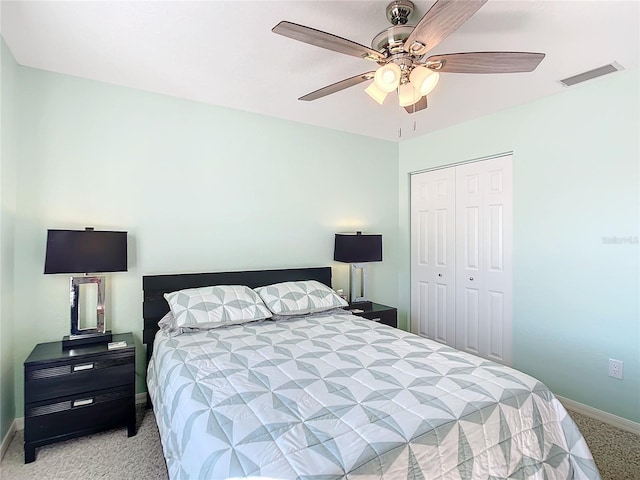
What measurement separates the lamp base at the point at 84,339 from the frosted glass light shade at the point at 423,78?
2551 millimetres

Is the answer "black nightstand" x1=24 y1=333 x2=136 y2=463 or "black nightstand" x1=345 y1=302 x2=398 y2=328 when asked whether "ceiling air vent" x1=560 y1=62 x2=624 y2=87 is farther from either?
"black nightstand" x1=24 y1=333 x2=136 y2=463

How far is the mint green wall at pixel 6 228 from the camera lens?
6.97 ft

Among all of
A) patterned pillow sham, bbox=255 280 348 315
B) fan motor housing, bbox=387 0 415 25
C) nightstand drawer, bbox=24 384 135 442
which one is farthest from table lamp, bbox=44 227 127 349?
fan motor housing, bbox=387 0 415 25

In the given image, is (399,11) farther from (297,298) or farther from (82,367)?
(82,367)

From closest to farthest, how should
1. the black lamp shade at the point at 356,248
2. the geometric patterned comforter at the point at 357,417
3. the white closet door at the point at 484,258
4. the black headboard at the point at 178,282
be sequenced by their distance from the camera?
the geometric patterned comforter at the point at 357,417 < the black headboard at the point at 178,282 < the white closet door at the point at 484,258 < the black lamp shade at the point at 356,248

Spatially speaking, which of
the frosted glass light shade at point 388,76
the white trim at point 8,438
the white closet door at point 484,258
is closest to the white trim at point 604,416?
the white closet door at point 484,258

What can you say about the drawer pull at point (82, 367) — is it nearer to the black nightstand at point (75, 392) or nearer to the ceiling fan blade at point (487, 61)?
the black nightstand at point (75, 392)

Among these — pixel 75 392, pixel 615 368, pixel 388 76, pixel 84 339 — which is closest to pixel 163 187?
pixel 84 339

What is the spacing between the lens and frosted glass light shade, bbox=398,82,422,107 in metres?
1.97

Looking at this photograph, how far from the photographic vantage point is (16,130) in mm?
2359

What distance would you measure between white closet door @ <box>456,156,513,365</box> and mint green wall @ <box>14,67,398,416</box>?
111 centimetres

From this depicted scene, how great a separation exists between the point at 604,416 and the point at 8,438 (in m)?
4.00

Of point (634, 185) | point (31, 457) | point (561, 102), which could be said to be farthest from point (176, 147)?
point (634, 185)

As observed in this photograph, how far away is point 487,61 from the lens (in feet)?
5.70
